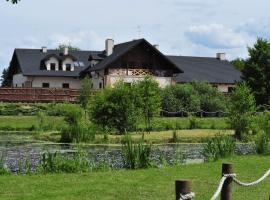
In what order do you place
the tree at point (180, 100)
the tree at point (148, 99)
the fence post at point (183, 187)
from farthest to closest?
→ the tree at point (180, 100) < the tree at point (148, 99) < the fence post at point (183, 187)

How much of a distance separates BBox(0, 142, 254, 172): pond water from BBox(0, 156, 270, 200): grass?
309cm

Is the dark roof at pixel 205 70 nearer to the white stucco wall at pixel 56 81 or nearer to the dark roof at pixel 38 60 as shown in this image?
the dark roof at pixel 38 60

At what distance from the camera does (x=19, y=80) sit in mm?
62281

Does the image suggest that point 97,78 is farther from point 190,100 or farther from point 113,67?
point 190,100

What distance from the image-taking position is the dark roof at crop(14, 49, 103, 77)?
5834cm

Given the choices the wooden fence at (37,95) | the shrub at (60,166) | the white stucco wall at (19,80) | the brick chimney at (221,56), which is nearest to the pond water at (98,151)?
the shrub at (60,166)

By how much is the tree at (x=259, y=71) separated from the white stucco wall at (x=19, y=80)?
23460 mm

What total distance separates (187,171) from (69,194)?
15.4ft

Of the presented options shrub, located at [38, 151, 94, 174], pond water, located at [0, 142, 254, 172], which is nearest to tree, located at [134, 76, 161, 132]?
pond water, located at [0, 142, 254, 172]

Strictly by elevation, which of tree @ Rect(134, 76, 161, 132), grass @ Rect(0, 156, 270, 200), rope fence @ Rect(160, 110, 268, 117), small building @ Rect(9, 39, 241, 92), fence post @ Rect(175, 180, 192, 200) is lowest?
grass @ Rect(0, 156, 270, 200)

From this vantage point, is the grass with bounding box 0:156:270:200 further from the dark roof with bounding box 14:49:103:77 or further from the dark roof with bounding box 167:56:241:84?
the dark roof with bounding box 14:49:103:77

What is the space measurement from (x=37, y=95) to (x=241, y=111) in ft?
77.3

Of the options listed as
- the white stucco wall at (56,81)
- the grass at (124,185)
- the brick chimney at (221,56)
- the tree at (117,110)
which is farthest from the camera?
the brick chimney at (221,56)

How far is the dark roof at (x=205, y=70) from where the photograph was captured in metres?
59.0
